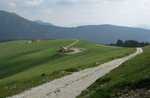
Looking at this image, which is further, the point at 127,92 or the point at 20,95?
the point at 20,95

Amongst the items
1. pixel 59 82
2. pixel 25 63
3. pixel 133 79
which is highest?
pixel 133 79

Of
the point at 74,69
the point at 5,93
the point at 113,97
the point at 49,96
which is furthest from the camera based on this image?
the point at 74,69

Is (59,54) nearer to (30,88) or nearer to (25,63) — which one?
(25,63)

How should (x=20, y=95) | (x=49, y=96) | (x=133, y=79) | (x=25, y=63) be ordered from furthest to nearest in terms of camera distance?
(x=25, y=63), (x=20, y=95), (x=49, y=96), (x=133, y=79)

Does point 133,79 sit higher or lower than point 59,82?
higher

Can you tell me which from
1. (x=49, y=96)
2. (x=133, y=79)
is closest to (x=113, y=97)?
(x=133, y=79)

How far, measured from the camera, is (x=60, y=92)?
4634 cm

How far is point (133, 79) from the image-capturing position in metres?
39.3

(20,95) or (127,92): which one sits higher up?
(127,92)

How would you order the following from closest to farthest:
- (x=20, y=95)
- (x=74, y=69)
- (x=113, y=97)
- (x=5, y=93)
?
(x=113, y=97), (x=20, y=95), (x=5, y=93), (x=74, y=69)

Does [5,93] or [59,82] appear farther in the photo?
[59,82]

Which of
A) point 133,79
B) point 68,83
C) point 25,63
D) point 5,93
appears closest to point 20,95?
point 5,93

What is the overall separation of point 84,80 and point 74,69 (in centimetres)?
1941

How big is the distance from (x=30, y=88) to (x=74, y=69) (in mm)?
22848
